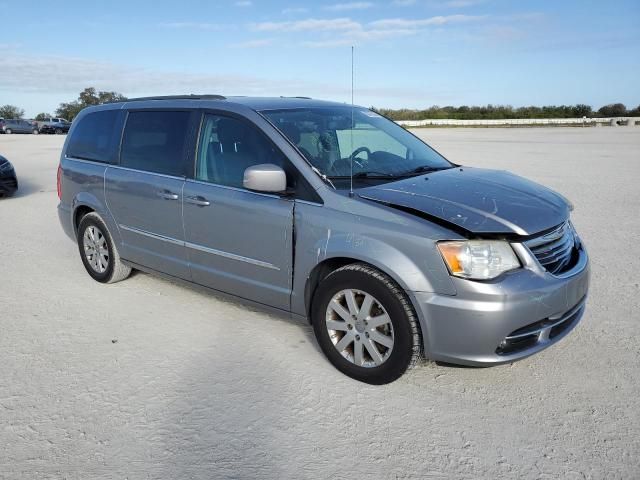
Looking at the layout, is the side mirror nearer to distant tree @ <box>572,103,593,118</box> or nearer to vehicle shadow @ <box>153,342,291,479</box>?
vehicle shadow @ <box>153,342,291,479</box>

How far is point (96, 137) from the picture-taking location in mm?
5477

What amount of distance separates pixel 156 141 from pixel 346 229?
2.21 meters

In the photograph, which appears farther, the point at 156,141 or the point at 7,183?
the point at 7,183

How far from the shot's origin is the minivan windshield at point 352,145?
12.7 feet

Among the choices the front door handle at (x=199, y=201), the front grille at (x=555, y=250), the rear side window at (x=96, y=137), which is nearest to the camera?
the front grille at (x=555, y=250)

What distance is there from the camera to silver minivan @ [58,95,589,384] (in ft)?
10.1

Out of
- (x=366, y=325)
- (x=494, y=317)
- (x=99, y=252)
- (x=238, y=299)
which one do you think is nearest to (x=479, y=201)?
(x=494, y=317)

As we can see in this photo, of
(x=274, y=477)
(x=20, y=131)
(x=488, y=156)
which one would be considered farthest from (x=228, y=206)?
(x=20, y=131)

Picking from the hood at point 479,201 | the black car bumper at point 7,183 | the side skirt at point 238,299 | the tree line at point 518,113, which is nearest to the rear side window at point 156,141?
the side skirt at point 238,299

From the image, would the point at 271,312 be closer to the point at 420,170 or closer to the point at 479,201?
the point at 420,170

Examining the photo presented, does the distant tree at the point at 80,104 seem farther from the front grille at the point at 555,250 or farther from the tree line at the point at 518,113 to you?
the front grille at the point at 555,250

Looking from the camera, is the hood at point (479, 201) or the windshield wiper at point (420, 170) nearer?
the hood at point (479, 201)

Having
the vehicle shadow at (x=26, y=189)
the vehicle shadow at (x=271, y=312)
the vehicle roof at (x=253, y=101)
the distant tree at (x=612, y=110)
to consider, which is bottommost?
the vehicle shadow at (x=271, y=312)

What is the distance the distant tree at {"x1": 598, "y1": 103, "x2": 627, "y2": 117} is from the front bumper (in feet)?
226
